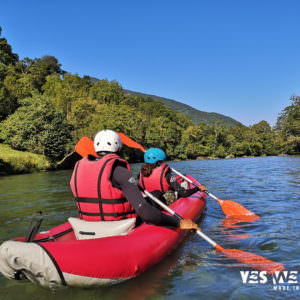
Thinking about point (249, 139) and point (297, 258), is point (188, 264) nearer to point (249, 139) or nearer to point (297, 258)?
point (297, 258)

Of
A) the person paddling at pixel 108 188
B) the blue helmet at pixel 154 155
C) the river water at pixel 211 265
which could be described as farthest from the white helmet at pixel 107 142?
the blue helmet at pixel 154 155

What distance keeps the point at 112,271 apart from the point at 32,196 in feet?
24.1

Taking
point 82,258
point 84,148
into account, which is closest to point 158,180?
point 84,148

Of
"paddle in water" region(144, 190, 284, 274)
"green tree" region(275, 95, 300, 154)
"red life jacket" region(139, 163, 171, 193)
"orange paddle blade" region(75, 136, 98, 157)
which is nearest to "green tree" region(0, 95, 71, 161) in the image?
"red life jacket" region(139, 163, 171, 193)

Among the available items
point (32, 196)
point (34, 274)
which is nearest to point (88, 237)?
point (34, 274)

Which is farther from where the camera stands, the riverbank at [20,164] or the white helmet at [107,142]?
the riverbank at [20,164]

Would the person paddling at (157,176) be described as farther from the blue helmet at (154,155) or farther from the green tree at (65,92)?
the green tree at (65,92)

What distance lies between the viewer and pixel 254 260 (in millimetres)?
3438

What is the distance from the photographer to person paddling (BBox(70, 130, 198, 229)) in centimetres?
289

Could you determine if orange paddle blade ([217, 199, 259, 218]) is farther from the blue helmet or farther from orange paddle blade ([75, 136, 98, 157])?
orange paddle blade ([75, 136, 98, 157])

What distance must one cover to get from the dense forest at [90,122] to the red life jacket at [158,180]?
67.9ft

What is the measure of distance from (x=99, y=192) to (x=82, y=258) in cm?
68

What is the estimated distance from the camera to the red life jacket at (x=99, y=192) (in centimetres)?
291

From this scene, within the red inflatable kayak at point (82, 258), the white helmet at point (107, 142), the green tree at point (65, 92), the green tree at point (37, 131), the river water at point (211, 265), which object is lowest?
the river water at point (211, 265)
